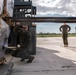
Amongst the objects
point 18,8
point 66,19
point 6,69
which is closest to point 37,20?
point 66,19

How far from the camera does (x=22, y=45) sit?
10.0 meters

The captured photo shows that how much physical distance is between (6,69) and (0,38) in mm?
1799

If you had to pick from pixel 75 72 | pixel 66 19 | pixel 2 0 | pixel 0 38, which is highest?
pixel 2 0

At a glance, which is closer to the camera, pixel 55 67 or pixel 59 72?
pixel 59 72

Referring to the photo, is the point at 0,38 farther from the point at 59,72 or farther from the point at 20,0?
the point at 20,0

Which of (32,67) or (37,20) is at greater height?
(37,20)

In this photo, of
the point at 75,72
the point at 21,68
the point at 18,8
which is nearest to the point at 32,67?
the point at 21,68

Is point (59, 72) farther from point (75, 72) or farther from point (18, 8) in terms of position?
point (18, 8)

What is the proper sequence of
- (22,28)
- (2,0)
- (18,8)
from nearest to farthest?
(2,0)
(22,28)
(18,8)

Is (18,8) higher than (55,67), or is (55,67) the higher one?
(18,8)

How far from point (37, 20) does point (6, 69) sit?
207 cm

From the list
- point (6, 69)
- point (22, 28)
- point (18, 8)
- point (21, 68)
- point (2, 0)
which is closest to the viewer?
point (2, 0)

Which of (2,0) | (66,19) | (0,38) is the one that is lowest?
(0,38)

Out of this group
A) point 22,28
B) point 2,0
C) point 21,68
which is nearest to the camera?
point 2,0
